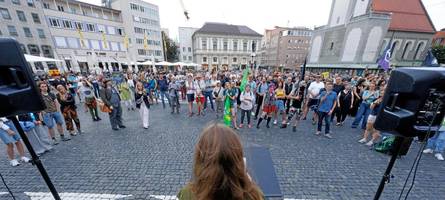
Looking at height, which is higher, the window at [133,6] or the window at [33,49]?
the window at [133,6]

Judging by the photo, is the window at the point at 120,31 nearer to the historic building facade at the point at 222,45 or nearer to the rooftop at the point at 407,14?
the historic building facade at the point at 222,45

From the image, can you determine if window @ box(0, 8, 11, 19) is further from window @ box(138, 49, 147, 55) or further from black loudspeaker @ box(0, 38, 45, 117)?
black loudspeaker @ box(0, 38, 45, 117)

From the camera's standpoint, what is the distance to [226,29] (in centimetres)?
5612

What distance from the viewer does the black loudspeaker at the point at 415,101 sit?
1483 mm

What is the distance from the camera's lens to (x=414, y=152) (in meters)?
4.53

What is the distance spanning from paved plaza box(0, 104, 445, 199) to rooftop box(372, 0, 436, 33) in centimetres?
4054

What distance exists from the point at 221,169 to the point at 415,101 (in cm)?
204

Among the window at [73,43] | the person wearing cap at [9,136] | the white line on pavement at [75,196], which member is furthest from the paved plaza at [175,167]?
the window at [73,43]

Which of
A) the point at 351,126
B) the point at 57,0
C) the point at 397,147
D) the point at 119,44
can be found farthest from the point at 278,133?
the point at 57,0

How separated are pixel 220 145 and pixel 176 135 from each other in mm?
4975

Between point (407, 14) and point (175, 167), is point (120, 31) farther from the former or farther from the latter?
point (407, 14)

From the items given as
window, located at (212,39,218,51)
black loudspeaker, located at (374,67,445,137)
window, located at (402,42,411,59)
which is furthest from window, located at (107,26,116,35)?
window, located at (402,42,411,59)

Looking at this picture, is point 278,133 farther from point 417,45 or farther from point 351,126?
point 417,45

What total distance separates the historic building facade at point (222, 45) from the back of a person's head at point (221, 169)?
5119 cm
